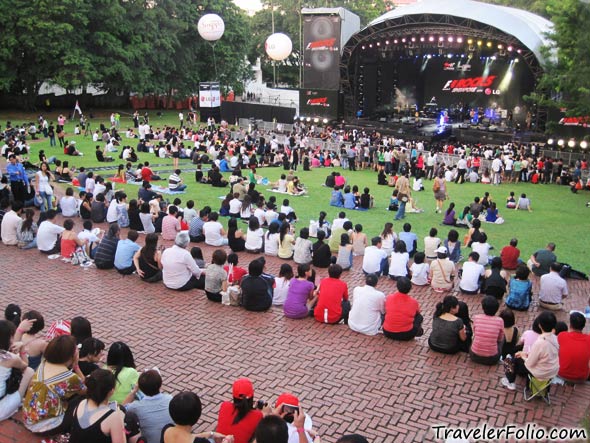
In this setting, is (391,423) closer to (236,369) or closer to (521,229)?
(236,369)

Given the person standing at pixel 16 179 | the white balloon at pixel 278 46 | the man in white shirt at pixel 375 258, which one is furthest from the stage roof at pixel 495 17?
the person standing at pixel 16 179

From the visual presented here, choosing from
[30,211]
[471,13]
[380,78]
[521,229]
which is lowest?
[521,229]

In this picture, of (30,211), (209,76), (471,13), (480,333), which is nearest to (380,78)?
(471,13)

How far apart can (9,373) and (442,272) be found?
7.27 m

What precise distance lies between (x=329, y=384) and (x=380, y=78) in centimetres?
3571

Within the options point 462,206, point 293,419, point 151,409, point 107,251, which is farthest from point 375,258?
point 462,206

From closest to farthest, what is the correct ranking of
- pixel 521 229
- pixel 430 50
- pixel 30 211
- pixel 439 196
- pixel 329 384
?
pixel 329 384, pixel 30 211, pixel 521 229, pixel 439 196, pixel 430 50

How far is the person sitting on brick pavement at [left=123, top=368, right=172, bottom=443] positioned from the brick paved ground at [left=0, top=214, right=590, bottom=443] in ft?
3.15

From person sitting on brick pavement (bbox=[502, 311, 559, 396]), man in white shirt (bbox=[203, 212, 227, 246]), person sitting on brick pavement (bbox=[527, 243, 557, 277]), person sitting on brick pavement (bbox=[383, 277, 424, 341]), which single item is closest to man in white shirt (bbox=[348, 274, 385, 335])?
person sitting on brick pavement (bbox=[383, 277, 424, 341])

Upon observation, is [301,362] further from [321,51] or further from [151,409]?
[321,51]

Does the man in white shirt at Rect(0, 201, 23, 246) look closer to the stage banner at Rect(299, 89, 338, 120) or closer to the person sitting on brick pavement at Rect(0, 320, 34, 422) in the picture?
the person sitting on brick pavement at Rect(0, 320, 34, 422)

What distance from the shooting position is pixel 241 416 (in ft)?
15.8

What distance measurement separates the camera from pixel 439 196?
57.1 feet

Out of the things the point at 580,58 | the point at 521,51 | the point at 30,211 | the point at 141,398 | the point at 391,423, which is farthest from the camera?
the point at 521,51
